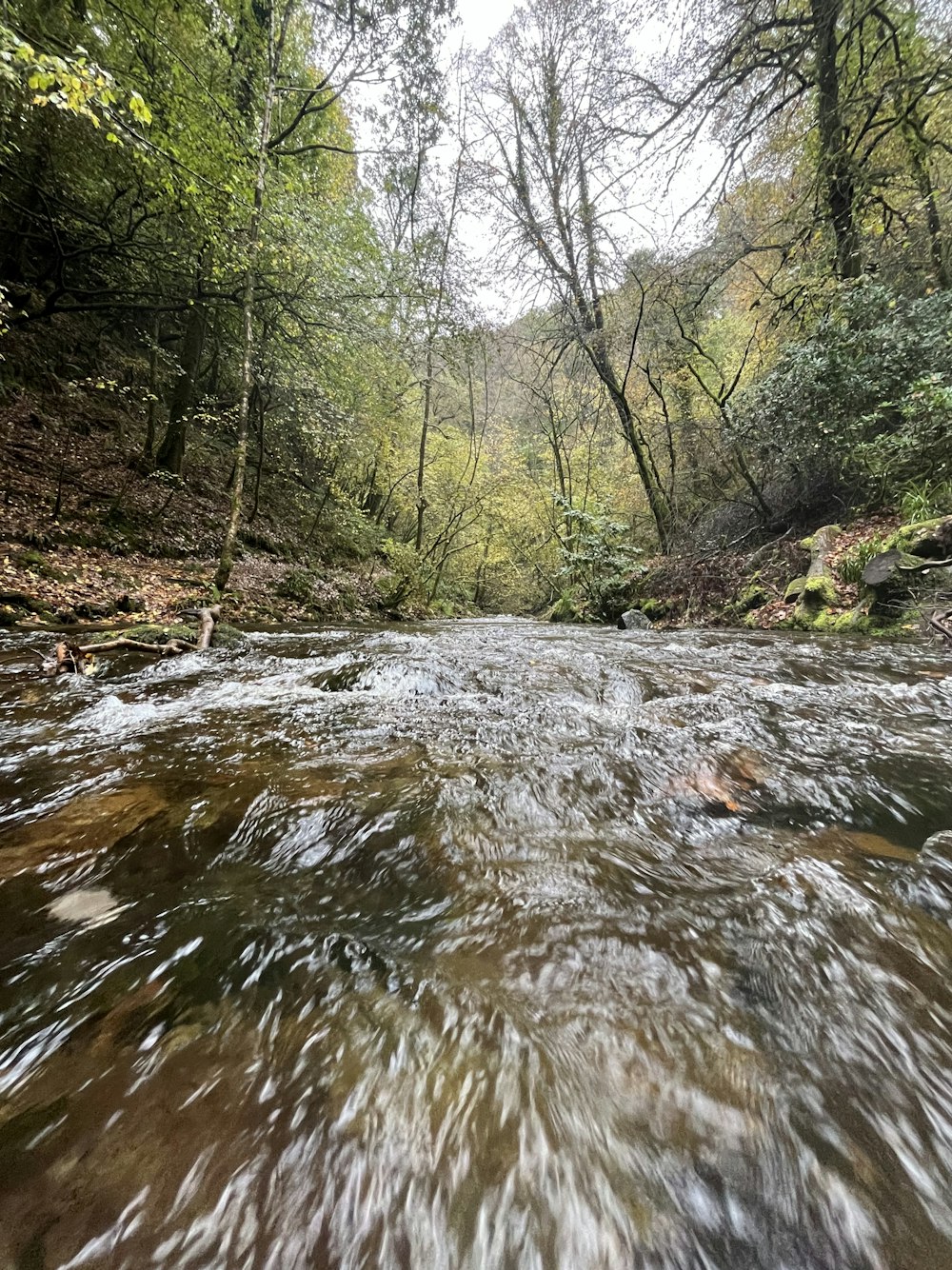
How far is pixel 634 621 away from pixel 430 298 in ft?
25.9

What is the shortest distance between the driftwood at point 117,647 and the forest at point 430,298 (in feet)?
4.95

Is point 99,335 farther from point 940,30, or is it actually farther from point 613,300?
point 940,30

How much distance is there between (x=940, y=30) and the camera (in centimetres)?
706

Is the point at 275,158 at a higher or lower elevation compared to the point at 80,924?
higher

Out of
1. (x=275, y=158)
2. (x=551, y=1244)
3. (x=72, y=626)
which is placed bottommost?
(x=551, y=1244)

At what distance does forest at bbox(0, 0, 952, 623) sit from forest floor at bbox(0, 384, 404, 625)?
60 millimetres

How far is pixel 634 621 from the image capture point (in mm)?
10250

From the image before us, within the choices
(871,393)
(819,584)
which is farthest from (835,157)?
(819,584)

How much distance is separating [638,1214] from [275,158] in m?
11.6

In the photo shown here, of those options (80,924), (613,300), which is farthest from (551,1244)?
(613,300)

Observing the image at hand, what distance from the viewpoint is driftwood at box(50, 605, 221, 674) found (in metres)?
3.72

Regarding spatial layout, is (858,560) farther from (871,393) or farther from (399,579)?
(399,579)

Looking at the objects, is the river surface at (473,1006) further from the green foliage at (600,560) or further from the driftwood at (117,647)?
the green foliage at (600,560)

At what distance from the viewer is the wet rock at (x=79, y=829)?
163 centimetres
